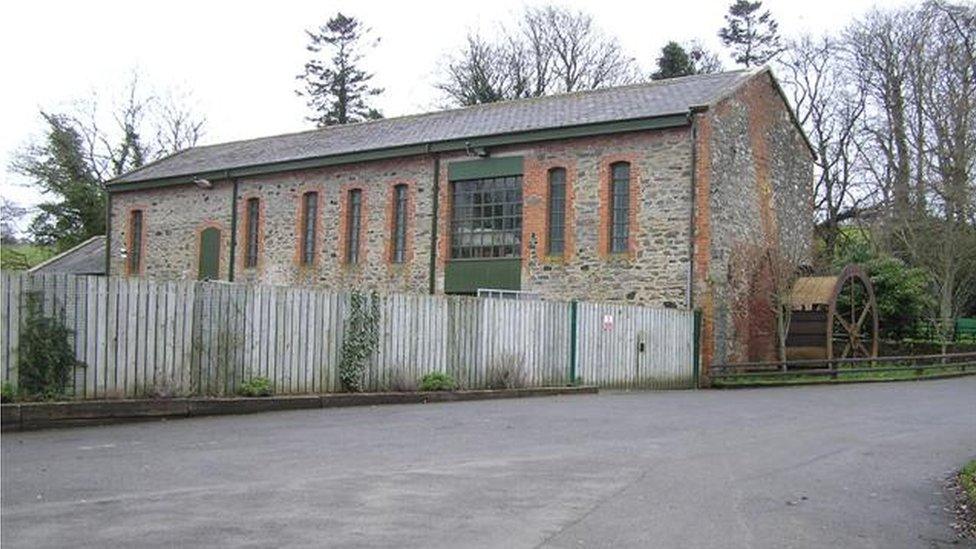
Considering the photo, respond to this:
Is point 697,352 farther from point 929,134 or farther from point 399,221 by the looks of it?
point 929,134

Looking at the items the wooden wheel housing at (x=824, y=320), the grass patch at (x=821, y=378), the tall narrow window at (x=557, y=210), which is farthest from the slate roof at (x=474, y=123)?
the grass patch at (x=821, y=378)

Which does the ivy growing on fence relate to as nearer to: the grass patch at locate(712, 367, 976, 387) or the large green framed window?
the large green framed window

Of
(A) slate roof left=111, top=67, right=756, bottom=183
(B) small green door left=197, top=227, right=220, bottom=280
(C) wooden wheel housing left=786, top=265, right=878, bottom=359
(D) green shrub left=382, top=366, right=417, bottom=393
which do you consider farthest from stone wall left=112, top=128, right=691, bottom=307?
(D) green shrub left=382, top=366, right=417, bottom=393

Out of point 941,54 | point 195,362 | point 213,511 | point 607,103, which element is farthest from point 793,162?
point 213,511

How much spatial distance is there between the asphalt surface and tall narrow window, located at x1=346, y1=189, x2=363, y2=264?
1724 centimetres

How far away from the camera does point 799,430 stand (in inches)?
506

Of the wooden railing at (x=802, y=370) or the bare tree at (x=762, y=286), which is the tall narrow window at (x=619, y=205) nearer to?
the bare tree at (x=762, y=286)

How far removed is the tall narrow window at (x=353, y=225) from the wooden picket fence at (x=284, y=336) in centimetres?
1171

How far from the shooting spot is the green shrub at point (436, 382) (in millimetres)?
16547

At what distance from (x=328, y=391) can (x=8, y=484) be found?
26.8 ft

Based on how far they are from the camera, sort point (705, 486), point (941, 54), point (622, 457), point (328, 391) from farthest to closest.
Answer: point (941, 54) < point (328, 391) < point (622, 457) < point (705, 486)

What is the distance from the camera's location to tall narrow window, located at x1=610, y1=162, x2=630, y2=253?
2528 centimetres

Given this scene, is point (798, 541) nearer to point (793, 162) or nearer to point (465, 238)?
point (465, 238)

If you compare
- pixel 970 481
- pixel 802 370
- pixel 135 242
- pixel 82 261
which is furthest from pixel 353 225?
pixel 970 481
